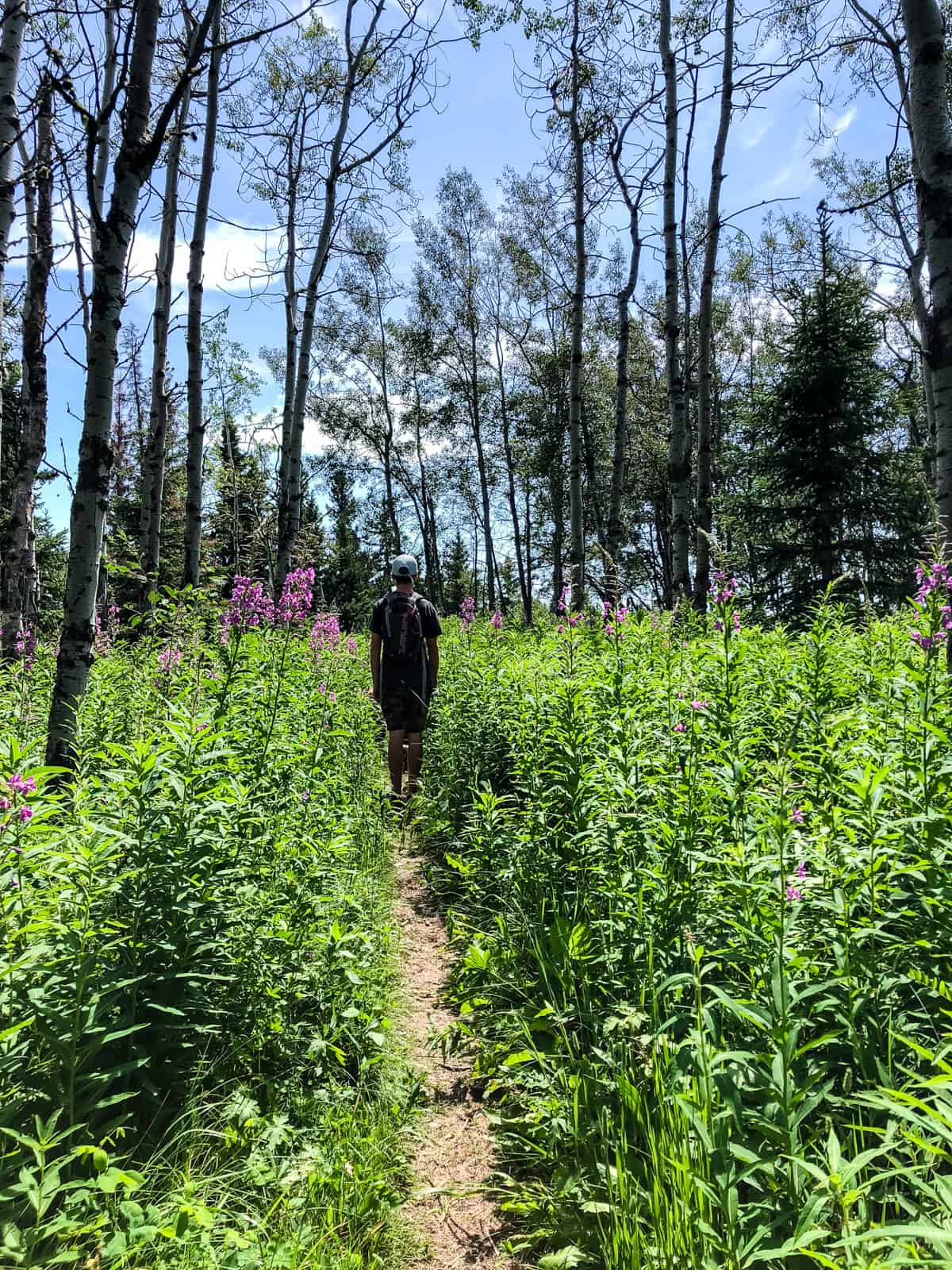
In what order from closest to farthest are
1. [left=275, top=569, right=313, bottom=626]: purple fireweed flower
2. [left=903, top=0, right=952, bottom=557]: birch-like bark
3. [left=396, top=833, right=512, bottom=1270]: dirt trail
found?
[left=396, top=833, right=512, bottom=1270]: dirt trail < [left=903, top=0, right=952, bottom=557]: birch-like bark < [left=275, top=569, right=313, bottom=626]: purple fireweed flower

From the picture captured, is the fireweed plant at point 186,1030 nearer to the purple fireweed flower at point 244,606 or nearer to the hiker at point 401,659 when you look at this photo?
the purple fireweed flower at point 244,606

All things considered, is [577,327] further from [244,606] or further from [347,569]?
[347,569]

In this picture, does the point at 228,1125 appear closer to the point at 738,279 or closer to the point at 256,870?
the point at 256,870

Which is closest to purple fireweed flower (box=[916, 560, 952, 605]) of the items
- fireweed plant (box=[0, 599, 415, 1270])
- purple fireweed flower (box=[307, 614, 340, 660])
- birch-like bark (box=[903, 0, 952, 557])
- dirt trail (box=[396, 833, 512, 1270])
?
birch-like bark (box=[903, 0, 952, 557])

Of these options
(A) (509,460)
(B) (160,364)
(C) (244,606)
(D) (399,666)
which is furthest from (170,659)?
(A) (509,460)

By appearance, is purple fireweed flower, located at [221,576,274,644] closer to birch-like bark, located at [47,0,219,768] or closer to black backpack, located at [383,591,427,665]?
birch-like bark, located at [47,0,219,768]

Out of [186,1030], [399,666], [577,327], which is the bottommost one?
[186,1030]

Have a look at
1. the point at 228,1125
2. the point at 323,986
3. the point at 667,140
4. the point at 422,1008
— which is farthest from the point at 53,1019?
the point at 667,140

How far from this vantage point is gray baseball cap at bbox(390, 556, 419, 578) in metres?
6.77

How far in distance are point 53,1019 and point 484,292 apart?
30420mm

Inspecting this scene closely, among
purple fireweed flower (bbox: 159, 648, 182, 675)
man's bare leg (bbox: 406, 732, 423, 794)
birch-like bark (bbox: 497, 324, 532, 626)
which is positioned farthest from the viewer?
birch-like bark (bbox: 497, 324, 532, 626)

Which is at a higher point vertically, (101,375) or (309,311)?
(309,311)

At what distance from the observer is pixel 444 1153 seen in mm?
2625

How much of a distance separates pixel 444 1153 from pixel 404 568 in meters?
5.03
